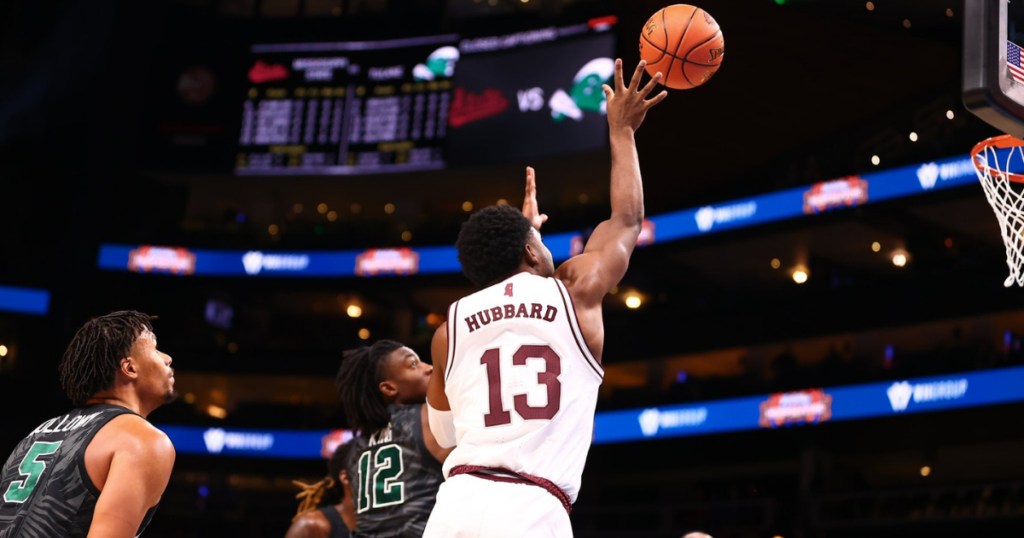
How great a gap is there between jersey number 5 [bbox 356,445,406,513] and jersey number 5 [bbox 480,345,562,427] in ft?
4.13

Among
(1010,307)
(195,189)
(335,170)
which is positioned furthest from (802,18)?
(195,189)

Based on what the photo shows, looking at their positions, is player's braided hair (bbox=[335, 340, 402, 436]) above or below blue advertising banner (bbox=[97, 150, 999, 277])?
below

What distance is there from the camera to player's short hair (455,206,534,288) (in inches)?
130

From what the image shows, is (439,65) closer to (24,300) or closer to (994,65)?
(24,300)

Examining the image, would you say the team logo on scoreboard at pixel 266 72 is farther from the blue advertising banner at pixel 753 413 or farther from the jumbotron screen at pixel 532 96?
the blue advertising banner at pixel 753 413

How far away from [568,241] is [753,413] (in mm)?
5643

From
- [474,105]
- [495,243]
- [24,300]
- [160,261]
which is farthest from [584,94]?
[495,243]

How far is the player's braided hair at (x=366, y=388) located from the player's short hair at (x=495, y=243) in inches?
50.7

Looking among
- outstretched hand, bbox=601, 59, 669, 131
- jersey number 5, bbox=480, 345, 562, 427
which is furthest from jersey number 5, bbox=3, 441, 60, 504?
outstretched hand, bbox=601, 59, 669, 131

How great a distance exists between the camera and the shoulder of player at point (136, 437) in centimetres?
302

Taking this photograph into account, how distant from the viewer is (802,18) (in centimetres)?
1897

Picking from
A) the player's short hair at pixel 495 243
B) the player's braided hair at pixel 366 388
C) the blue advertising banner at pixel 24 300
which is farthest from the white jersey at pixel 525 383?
the blue advertising banner at pixel 24 300

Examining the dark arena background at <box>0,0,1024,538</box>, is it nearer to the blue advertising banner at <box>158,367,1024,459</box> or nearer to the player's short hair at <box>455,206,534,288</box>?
the blue advertising banner at <box>158,367,1024,459</box>

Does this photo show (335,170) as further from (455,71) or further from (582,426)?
(582,426)
